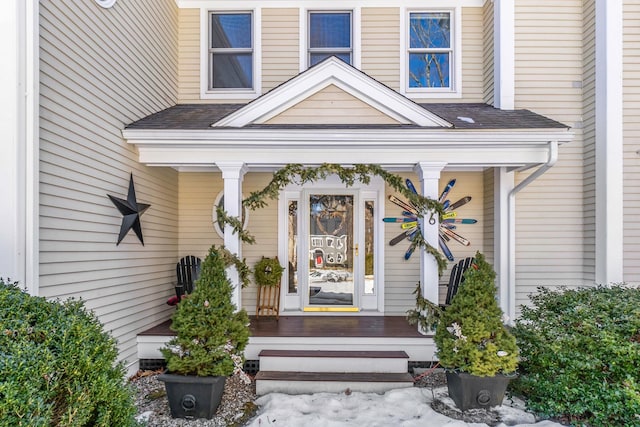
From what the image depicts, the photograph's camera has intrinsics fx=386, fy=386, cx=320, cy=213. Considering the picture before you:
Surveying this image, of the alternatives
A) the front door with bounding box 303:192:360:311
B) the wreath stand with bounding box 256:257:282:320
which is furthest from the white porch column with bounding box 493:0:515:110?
the wreath stand with bounding box 256:257:282:320

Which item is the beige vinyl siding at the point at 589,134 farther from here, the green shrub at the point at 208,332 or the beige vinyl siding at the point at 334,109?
the green shrub at the point at 208,332

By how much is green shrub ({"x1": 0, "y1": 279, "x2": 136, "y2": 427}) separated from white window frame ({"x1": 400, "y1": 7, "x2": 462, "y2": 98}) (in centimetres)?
529

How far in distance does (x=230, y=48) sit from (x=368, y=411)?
18.0 feet

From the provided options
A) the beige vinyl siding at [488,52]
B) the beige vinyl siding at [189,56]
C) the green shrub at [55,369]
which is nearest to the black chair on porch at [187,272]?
the beige vinyl siding at [189,56]

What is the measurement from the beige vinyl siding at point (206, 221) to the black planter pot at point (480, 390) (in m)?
3.36

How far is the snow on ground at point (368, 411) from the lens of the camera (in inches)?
129

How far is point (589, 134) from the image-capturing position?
5.09 m

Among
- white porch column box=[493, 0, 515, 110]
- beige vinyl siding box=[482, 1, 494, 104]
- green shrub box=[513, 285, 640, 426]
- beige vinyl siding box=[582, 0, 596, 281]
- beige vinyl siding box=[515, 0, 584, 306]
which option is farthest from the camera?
beige vinyl siding box=[482, 1, 494, 104]

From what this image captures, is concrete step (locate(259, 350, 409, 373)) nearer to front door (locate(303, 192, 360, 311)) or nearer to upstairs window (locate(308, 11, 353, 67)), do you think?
front door (locate(303, 192, 360, 311))

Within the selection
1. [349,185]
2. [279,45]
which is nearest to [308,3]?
[279,45]

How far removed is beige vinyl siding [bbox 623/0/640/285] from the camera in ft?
15.8

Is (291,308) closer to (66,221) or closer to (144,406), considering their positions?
(144,406)

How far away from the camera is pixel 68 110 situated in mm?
3363

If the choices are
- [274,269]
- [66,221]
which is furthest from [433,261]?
[66,221]
